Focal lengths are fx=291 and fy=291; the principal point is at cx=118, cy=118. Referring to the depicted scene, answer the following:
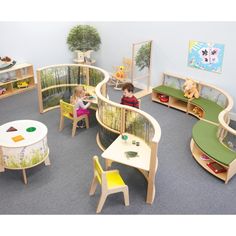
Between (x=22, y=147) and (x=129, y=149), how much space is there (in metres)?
1.83

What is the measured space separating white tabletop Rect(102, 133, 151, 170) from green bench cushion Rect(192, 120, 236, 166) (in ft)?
4.28

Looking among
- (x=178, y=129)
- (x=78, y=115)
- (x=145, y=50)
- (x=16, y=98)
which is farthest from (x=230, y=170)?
(x=16, y=98)

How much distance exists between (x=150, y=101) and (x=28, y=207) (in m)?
4.97

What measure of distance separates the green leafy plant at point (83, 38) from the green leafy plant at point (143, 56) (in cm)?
208

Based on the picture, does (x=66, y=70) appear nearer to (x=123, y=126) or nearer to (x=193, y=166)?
(x=123, y=126)

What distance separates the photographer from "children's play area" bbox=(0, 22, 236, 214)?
15.9ft

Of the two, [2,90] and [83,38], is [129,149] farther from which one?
[83,38]

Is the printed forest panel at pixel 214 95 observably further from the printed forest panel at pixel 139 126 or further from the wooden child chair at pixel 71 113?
the wooden child chair at pixel 71 113

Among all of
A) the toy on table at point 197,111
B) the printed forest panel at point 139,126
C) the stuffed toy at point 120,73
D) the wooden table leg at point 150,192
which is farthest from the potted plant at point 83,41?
the wooden table leg at point 150,192

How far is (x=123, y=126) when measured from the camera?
5500 millimetres

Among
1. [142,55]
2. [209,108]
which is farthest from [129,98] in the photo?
[142,55]

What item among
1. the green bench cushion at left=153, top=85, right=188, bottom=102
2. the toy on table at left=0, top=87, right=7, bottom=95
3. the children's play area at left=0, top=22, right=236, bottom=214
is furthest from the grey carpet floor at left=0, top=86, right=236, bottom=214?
the toy on table at left=0, top=87, right=7, bottom=95

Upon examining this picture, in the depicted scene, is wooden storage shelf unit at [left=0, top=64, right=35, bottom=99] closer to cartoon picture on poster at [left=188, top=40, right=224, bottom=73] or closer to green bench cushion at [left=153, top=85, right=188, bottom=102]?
green bench cushion at [left=153, top=85, right=188, bottom=102]

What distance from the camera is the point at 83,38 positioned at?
976 centimetres
